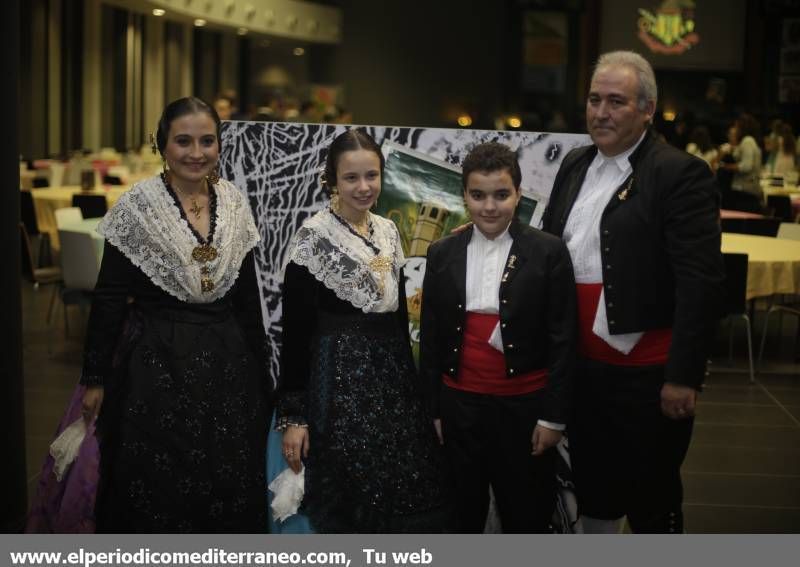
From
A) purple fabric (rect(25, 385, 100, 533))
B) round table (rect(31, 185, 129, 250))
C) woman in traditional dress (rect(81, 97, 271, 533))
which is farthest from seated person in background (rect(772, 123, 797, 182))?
purple fabric (rect(25, 385, 100, 533))

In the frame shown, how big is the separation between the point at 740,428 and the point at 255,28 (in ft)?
58.0

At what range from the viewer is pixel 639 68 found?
332cm

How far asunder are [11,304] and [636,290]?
225cm

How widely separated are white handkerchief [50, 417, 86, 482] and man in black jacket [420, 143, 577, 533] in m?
1.02

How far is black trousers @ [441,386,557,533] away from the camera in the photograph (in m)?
3.33

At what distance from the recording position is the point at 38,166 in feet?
46.5

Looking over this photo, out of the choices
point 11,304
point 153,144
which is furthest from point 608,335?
point 11,304

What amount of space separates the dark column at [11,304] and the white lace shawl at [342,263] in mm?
1434

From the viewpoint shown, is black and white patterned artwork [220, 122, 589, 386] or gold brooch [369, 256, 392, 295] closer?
gold brooch [369, 256, 392, 295]

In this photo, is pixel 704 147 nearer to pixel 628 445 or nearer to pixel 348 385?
pixel 628 445

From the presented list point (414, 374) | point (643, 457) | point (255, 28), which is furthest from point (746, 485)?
point (255, 28)

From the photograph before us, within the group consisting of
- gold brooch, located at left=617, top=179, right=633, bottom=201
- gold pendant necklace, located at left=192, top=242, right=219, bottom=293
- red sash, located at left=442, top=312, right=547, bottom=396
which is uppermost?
gold brooch, located at left=617, top=179, right=633, bottom=201

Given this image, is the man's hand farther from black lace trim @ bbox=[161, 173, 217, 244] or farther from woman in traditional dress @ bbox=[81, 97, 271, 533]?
black lace trim @ bbox=[161, 173, 217, 244]
